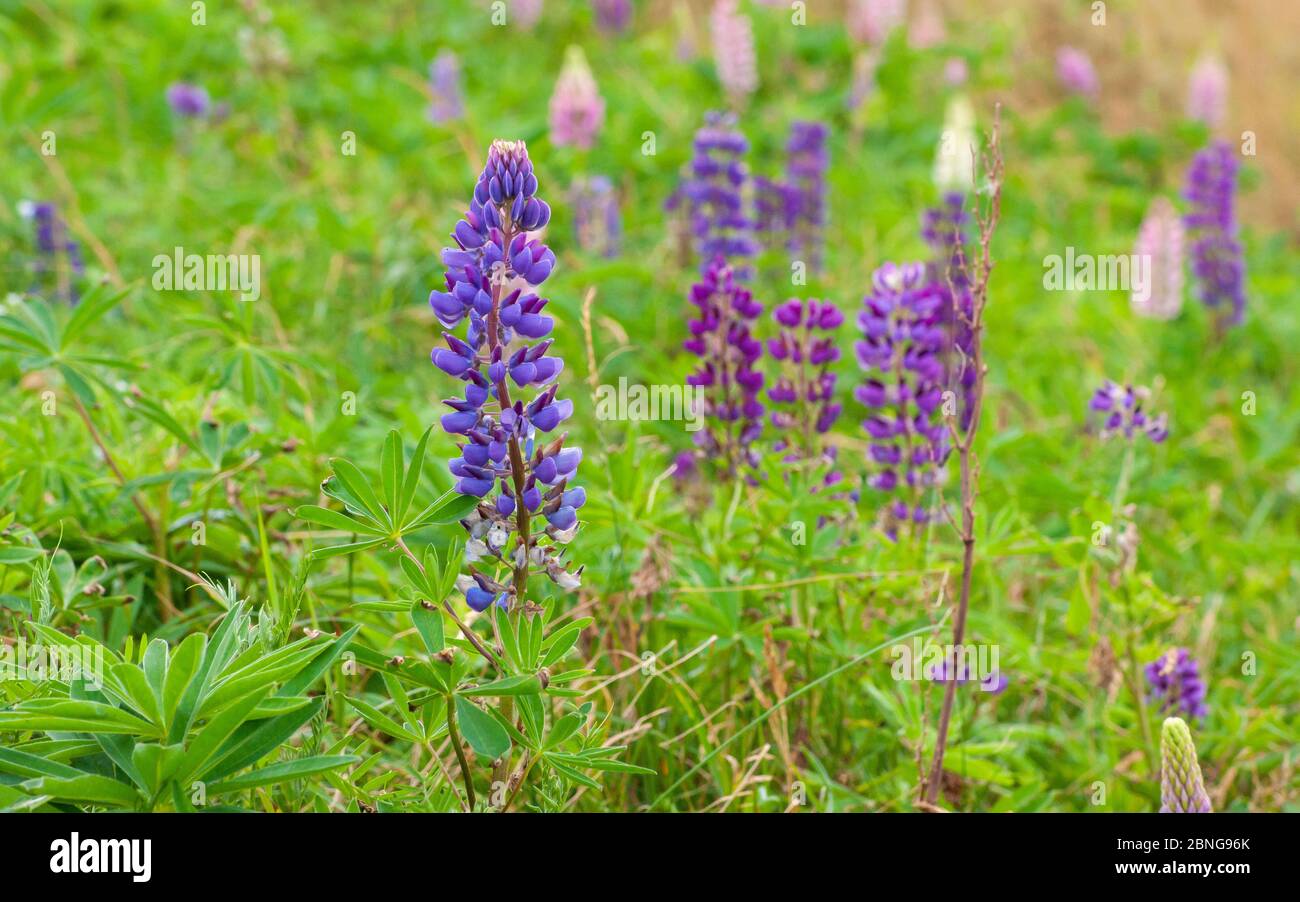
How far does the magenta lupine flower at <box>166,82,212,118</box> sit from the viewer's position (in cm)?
517

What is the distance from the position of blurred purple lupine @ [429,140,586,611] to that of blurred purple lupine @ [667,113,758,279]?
1.99 metres

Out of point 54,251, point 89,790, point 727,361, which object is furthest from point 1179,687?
point 54,251

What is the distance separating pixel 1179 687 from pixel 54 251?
3.24 m

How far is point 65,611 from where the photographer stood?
209 centimetres

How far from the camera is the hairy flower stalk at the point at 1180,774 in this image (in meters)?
1.92

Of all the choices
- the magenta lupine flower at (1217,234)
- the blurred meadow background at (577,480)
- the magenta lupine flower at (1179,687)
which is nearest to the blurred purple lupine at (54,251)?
the blurred meadow background at (577,480)

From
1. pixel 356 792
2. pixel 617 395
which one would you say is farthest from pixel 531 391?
pixel 356 792

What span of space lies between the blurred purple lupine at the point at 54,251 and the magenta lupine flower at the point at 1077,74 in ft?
18.0

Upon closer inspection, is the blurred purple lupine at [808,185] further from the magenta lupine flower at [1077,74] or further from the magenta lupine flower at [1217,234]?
the magenta lupine flower at [1077,74]

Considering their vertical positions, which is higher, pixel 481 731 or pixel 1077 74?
pixel 1077 74

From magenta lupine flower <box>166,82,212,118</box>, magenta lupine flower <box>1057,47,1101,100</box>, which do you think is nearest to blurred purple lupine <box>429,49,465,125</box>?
magenta lupine flower <box>166,82,212,118</box>

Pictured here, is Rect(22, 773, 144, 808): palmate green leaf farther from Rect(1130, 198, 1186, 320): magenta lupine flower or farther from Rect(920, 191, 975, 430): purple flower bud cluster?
Rect(1130, 198, 1186, 320): magenta lupine flower

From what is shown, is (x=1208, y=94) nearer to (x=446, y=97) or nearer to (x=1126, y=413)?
(x=446, y=97)

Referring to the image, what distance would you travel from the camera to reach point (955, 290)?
2723 mm
